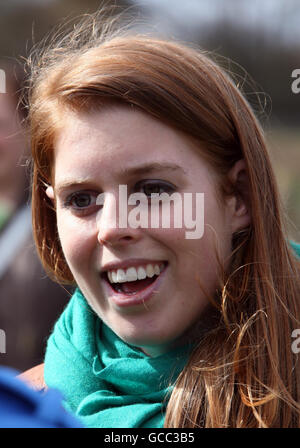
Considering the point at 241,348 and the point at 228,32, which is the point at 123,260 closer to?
the point at 241,348

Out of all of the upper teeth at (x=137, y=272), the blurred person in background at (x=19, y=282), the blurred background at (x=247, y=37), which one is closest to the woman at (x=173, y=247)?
the upper teeth at (x=137, y=272)

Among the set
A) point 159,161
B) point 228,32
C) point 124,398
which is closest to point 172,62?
point 159,161

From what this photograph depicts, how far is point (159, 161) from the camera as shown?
114 cm

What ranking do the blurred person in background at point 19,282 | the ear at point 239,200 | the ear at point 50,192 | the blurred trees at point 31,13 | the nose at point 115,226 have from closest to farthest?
the nose at point 115,226 < the ear at point 239,200 < the ear at point 50,192 < the blurred person in background at point 19,282 < the blurred trees at point 31,13

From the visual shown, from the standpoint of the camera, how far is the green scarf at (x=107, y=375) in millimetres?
1175

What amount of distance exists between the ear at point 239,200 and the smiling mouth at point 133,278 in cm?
18

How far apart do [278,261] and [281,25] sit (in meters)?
5.31

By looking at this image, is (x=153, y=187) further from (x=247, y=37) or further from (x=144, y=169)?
(x=247, y=37)

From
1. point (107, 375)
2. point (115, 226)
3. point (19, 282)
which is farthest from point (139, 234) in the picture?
point (19, 282)

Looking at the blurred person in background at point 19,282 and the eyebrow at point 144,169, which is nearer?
the eyebrow at point 144,169

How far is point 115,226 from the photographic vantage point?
3.67ft

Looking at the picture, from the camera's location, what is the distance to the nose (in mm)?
1113

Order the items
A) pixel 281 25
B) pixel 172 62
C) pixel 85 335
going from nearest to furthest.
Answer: pixel 172 62 < pixel 85 335 < pixel 281 25

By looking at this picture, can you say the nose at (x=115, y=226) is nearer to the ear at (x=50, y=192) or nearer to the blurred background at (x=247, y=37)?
the ear at (x=50, y=192)
